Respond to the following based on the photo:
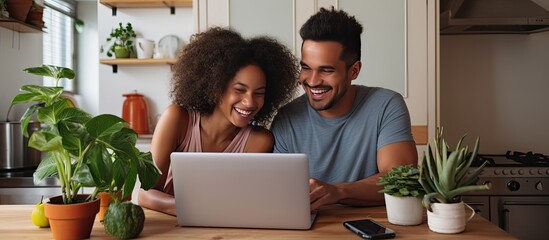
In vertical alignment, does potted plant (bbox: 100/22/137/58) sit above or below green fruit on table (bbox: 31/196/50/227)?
above

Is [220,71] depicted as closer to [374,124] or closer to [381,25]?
[374,124]

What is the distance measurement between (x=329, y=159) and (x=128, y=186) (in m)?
0.87

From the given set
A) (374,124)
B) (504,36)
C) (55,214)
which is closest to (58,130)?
(55,214)

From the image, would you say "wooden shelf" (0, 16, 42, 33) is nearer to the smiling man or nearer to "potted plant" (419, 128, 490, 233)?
the smiling man

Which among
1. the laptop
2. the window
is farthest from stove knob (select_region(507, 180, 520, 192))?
the window

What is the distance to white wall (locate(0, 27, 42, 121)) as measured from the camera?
11.9 ft

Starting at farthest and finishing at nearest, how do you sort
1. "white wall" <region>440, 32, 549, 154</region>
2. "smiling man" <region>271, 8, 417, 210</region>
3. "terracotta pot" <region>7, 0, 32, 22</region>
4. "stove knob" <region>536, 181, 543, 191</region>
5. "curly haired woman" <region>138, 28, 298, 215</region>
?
"white wall" <region>440, 32, 549, 154</region> → "terracotta pot" <region>7, 0, 32, 22</region> → "stove knob" <region>536, 181, 543, 191</region> → "smiling man" <region>271, 8, 417, 210</region> → "curly haired woman" <region>138, 28, 298, 215</region>

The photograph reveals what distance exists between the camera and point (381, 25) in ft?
10.4

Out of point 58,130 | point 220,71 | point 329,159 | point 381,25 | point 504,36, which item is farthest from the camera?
point 504,36

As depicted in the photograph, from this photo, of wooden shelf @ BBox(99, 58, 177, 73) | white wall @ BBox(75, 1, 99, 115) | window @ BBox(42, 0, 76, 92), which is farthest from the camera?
white wall @ BBox(75, 1, 99, 115)

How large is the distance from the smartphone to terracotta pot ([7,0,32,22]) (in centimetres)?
294

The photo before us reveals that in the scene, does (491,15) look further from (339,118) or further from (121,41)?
(121,41)

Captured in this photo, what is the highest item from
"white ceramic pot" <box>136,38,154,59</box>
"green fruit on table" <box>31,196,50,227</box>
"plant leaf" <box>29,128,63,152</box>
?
"white ceramic pot" <box>136,38,154,59</box>

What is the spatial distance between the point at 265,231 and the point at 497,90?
2887mm
